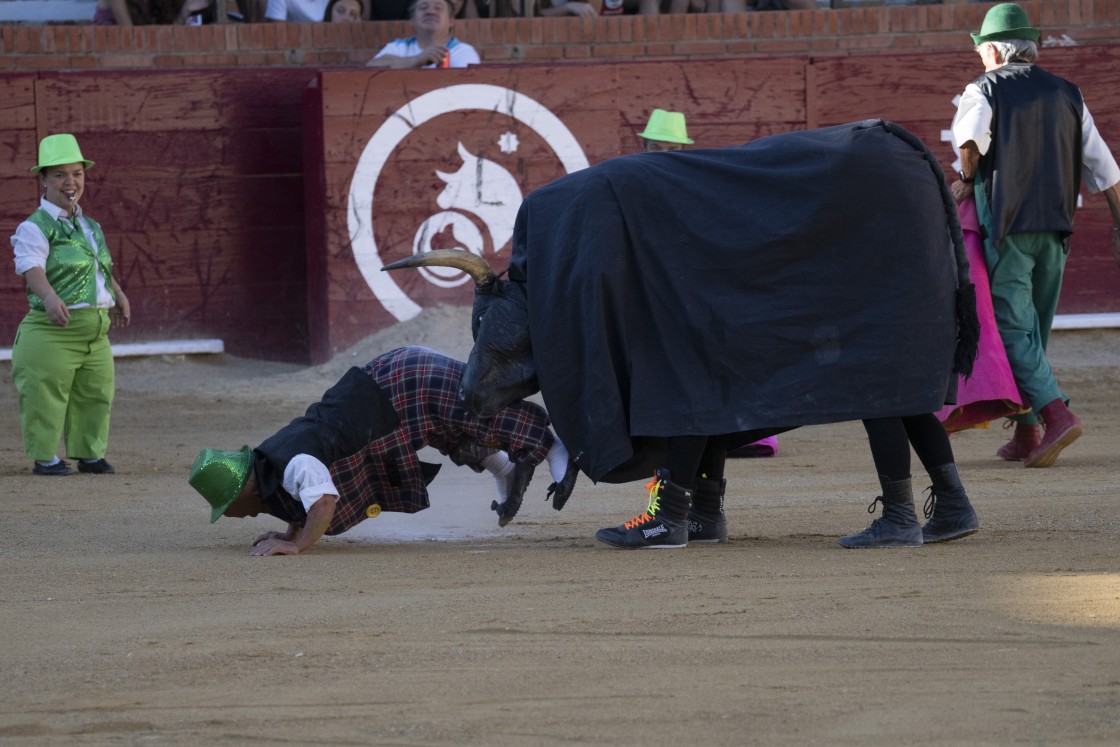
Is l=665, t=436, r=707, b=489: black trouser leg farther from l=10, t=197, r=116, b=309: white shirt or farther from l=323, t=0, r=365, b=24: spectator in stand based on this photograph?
l=323, t=0, r=365, b=24: spectator in stand

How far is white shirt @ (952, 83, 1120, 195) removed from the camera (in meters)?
7.11

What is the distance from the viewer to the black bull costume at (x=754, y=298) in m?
5.07

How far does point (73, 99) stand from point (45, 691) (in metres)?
8.76

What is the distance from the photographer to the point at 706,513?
18.1 feet

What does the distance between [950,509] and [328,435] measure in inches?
79.9

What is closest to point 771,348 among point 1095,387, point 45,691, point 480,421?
point 480,421

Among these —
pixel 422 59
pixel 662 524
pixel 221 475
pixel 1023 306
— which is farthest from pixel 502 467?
pixel 422 59

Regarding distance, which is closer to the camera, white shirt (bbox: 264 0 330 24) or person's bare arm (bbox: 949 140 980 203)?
person's bare arm (bbox: 949 140 980 203)

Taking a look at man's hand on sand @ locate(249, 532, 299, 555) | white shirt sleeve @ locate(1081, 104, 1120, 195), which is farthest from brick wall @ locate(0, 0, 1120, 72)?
man's hand on sand @ locate(249, 532, 299, 555)

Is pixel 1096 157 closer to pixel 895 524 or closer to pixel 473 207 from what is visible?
pixel 895 524

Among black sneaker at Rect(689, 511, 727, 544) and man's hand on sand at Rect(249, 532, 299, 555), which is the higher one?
black sneaker at Rect(689, 511, 727, 544)

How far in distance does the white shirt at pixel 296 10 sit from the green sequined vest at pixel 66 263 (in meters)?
4.53

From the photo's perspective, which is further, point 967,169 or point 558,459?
point 967,169

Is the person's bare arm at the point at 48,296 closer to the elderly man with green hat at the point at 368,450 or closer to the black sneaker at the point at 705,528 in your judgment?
the elderly man with green hat at the point at 368,450
